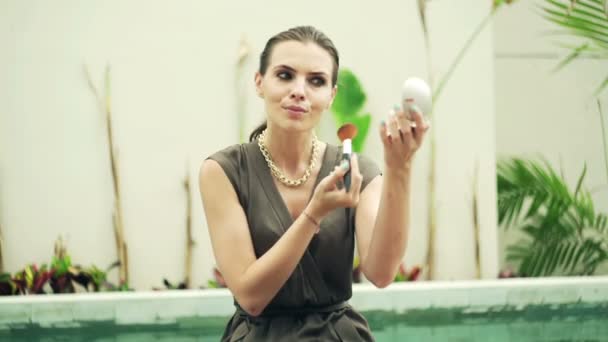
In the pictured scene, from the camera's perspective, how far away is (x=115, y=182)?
438 centimetres

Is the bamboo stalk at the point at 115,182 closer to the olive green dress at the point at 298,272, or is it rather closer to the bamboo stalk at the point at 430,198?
the bamboo stalk at the point at 430,198

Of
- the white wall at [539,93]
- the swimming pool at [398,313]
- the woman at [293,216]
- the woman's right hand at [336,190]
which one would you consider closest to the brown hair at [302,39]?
the woman at [293,216]

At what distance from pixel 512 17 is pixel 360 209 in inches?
173

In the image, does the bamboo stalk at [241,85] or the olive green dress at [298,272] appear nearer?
the olive green dress at [298,272]

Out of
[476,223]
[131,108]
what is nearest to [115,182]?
[131,108]

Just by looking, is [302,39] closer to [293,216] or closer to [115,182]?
[293,216]

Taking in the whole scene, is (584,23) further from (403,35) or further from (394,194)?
(394,194)

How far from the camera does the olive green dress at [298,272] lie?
168cm

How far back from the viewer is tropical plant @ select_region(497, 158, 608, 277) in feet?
16.4

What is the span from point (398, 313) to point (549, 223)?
1980 millimetres

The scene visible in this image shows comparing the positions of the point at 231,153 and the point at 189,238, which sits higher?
the point at 231,153

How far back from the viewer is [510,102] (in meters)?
5.71

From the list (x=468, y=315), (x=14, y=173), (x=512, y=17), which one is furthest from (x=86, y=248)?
(x=512, y=17)

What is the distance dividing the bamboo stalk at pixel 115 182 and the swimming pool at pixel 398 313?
2.98 feet
